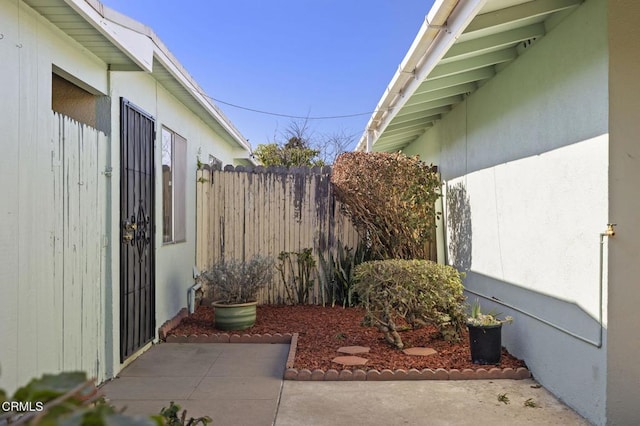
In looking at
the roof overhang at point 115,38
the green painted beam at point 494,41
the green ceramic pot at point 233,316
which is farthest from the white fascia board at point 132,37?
the green ceramic pot at point 233,316

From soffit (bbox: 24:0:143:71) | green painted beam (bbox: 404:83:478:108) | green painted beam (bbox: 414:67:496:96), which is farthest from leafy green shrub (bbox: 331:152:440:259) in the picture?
soffit (bbox: 24:0:143:71)

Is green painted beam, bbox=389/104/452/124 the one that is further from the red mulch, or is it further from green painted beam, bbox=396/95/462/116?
the red mulch

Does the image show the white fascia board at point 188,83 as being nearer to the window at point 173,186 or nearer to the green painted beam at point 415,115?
the window at point 173,186

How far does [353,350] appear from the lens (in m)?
5.66

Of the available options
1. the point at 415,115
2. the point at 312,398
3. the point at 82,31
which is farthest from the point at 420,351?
the point at 82,31

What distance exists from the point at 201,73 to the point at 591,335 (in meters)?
14.6

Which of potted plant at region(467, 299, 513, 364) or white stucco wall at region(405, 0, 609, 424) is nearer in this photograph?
white stucco wall at region(405, 0, 609, 424)

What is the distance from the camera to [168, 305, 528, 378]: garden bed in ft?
16.7

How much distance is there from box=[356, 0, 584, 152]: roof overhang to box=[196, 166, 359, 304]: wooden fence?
70.8 inches

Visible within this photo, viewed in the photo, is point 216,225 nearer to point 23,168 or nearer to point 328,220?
point 328,220

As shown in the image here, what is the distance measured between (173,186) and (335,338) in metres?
2.93

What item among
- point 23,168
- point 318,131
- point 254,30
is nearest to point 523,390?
point 23,168

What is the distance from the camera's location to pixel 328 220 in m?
8.34

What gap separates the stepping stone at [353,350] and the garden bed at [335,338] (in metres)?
0.08
